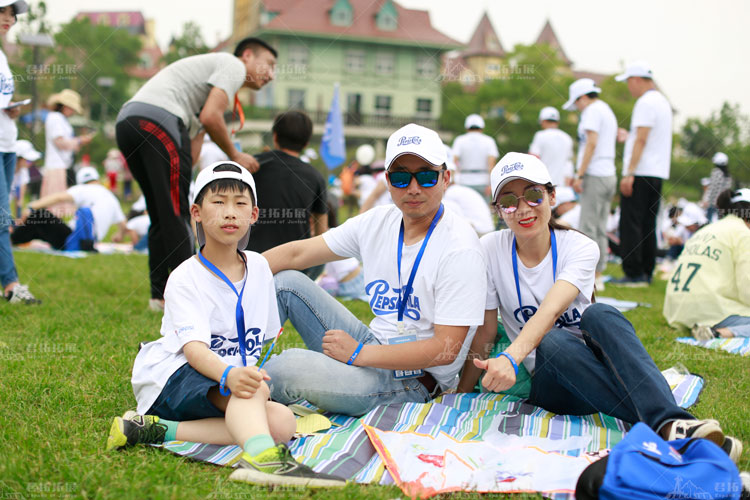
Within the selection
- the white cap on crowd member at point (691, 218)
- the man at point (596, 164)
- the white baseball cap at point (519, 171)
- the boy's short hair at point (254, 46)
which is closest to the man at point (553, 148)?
the man at point (596, 164)

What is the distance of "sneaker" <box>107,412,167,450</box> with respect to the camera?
2.51 m

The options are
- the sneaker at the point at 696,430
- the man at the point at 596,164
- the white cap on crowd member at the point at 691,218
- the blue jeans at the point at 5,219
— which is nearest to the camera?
the sneaker at the point at 696,430

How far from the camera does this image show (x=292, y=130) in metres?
5.07

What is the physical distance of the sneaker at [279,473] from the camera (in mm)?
2225

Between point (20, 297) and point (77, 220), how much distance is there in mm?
4550

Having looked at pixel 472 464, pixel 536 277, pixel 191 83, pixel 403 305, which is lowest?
pixel 472 464

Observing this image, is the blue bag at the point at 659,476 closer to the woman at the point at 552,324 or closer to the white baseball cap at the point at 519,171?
the woman at the point at 552,324

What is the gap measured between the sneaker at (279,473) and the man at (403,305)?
2.25 ft

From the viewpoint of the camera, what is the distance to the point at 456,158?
32.8 ft

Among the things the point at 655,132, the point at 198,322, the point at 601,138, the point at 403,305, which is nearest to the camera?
the point at 198,322

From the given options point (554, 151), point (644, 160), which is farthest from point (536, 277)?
point (554, 151)

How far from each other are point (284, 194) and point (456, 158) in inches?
212

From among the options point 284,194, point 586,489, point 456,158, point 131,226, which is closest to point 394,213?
point 586,489

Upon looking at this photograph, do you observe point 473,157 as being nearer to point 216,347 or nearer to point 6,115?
point 6,115
